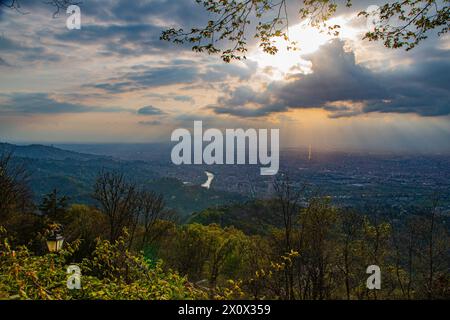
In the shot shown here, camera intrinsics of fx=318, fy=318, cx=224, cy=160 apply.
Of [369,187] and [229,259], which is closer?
[229,259]

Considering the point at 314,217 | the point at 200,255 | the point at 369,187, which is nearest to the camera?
the point at 314,217

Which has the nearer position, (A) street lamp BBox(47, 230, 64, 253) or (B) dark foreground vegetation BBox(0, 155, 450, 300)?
(B) dark foreground vegetation BBox(0, 155, 450, 300)

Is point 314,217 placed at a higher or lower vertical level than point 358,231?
higher

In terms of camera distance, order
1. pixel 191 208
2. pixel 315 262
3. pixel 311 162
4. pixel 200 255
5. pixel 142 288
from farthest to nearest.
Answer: pixel 191 208, pixel 311 162, pixel 200 255, pixel 315 262, pixel 142 288

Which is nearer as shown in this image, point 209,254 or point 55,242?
point 55,242

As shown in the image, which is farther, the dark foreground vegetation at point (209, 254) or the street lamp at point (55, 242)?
the street lamp at point (55, 242)
